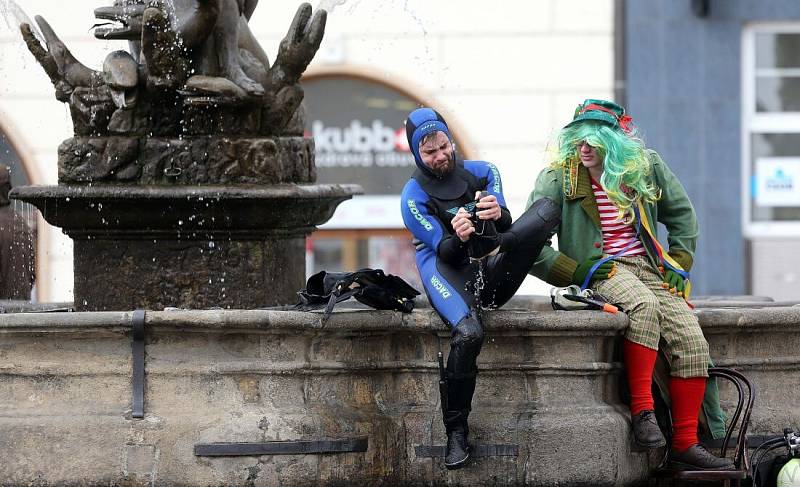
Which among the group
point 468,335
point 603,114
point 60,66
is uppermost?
point 60,66

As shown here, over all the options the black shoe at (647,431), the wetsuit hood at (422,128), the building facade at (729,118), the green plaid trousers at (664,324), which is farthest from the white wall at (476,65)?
the black shoe at (647,431)

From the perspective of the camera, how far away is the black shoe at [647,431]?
6.62 m

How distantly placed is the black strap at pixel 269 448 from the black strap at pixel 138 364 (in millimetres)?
274

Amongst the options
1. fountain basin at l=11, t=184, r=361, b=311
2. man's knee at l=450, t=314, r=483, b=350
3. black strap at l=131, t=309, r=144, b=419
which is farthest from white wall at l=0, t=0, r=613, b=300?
man's knee at l=450, t=314, r=483, b=350

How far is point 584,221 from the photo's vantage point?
706cm

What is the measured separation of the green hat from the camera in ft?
23.0

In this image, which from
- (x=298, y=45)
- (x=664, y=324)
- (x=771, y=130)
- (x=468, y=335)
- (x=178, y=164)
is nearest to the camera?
(x=468, y=335)

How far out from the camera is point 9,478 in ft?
21.4

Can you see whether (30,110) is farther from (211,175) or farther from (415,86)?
(211,175)

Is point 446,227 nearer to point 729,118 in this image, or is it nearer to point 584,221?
point 584,221

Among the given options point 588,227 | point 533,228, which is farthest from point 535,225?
point 588,227

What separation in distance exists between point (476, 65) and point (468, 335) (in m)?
8.73

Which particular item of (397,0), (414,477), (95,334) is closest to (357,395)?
(414,477)

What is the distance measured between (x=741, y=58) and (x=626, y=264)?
8.36 m
